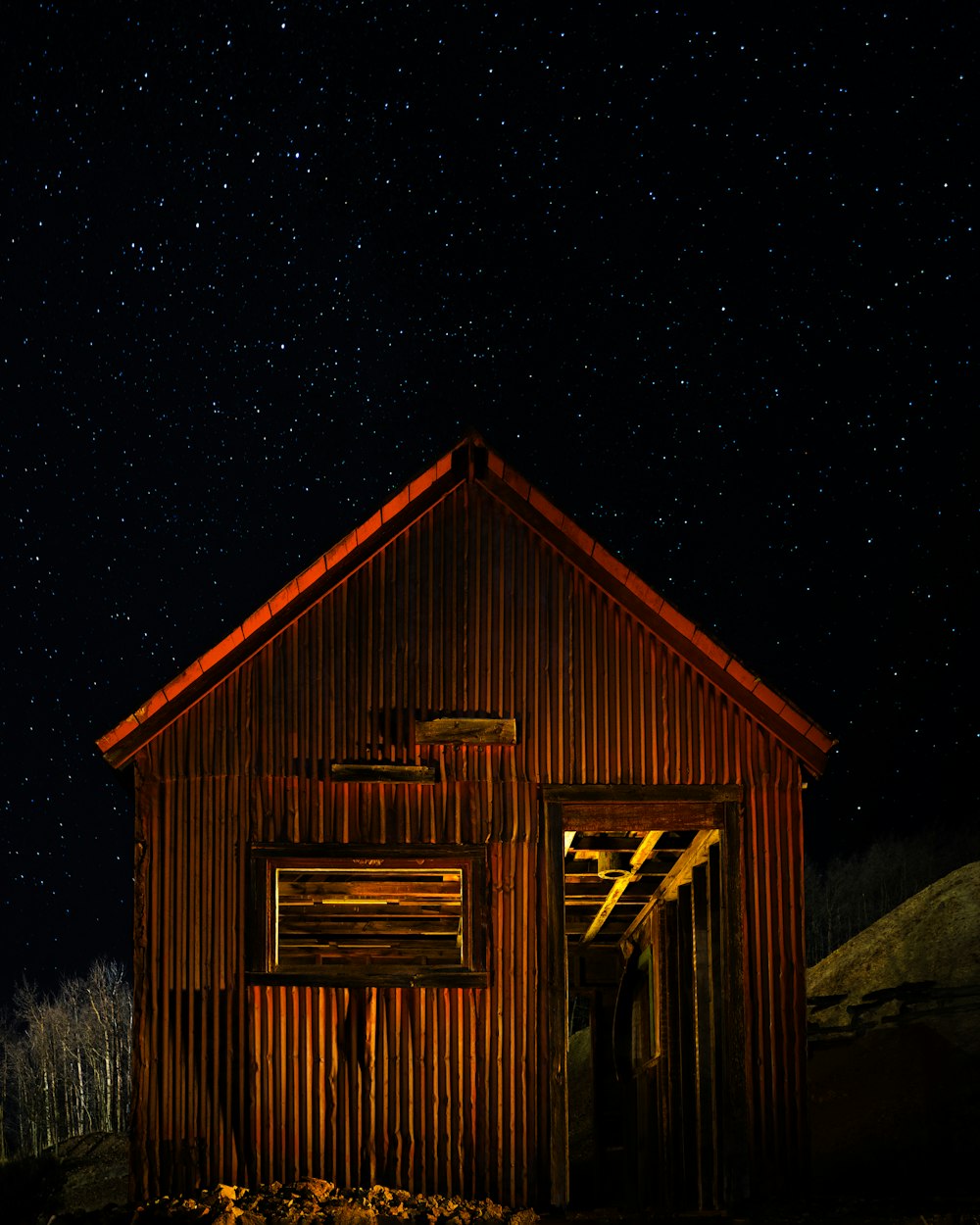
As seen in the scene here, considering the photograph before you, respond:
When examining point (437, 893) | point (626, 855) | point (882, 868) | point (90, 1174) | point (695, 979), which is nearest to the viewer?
point (437, 893)

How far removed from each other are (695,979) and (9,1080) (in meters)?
82.9

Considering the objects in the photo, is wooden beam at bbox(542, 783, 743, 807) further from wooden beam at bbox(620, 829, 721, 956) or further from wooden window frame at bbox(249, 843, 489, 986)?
wooden window frame at bbox(249, 843, 489, 986)

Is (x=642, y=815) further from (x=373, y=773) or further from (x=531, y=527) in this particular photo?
(x=531, y=527)

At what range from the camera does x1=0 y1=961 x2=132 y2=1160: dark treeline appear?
79312 millimetres

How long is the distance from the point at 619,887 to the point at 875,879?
60038mm

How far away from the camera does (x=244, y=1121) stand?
46.5ft

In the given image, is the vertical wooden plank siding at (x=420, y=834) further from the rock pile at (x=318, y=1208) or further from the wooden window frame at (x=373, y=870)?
the rock pile at (x=318, y=1208)

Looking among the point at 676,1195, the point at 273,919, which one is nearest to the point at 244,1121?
the point at 273,919

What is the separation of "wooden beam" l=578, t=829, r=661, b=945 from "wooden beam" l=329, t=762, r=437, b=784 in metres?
2.88

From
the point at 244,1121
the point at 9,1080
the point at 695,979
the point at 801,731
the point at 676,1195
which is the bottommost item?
the point at 9,1080

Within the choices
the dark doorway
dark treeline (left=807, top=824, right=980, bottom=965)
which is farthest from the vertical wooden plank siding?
dark treeline (left=807, top=824, right=980, bottom=965)

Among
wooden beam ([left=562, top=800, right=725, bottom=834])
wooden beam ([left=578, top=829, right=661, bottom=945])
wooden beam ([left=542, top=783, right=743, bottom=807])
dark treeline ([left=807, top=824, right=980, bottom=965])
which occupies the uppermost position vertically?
wooden beam ([left=542, top=783, right=743, bottom=807])

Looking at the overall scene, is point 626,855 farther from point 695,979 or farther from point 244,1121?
Answer: point 244,1121

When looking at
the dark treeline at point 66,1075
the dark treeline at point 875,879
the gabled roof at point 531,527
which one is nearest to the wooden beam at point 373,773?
the gabled roof at point 531,527
